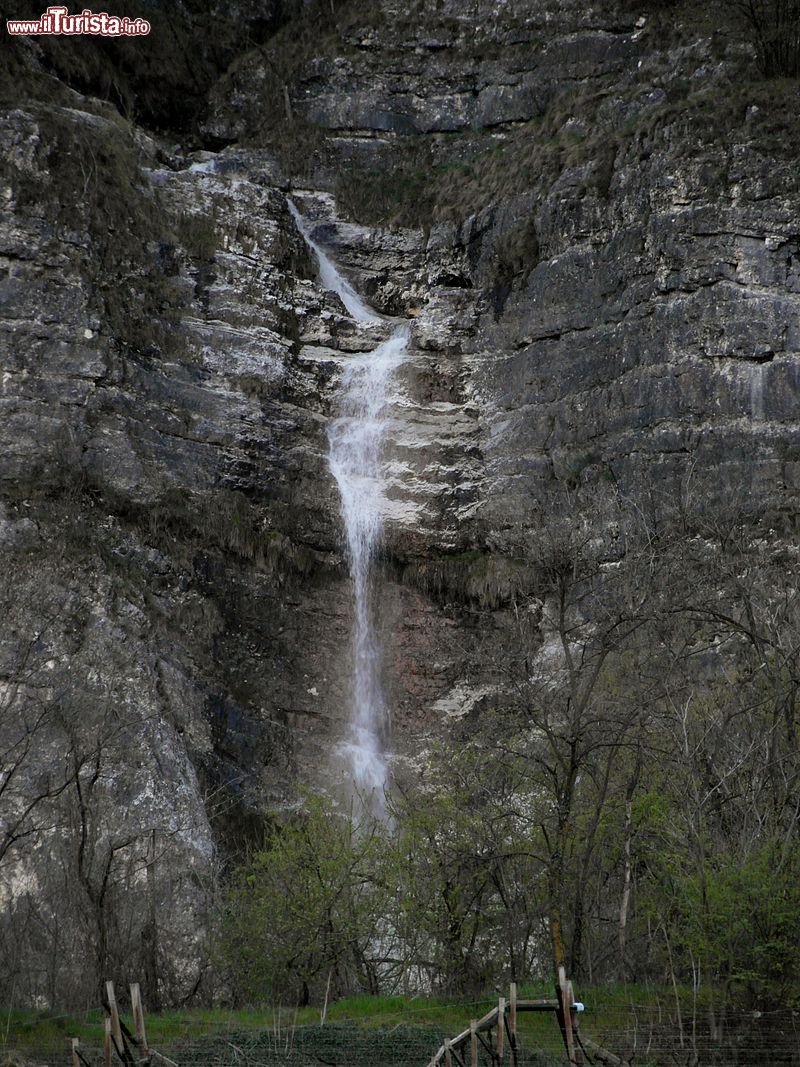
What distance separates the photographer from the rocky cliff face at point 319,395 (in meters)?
37.4

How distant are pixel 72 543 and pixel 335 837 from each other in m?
13.4

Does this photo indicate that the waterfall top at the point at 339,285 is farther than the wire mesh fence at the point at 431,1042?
Yes

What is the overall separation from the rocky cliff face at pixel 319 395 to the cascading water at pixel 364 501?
425 millimetres

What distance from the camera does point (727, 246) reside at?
41219 mm

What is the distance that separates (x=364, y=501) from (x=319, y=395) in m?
3.80

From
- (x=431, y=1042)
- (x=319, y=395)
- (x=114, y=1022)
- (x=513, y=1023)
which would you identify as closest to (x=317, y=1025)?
(x=431, y=1042)

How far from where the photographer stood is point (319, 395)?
44.8m

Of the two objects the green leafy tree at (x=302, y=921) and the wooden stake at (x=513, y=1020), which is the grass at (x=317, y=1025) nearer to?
the green leafy tree at (x=302, y=921)

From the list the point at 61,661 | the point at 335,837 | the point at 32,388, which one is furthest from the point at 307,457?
the point at 335,837

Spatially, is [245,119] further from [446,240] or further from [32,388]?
[32,388]

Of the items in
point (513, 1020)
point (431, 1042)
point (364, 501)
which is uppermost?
point (364, 501)

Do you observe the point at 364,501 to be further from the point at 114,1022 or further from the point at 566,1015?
the point at 566,1015

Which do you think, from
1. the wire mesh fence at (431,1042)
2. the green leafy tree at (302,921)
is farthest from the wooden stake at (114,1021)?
the green leafy tree at (302,921)

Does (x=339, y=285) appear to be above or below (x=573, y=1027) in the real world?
above
